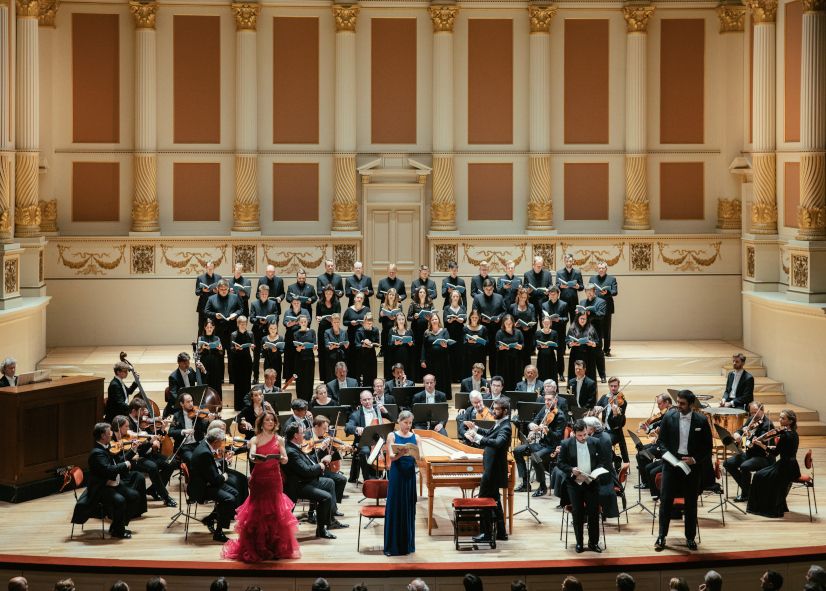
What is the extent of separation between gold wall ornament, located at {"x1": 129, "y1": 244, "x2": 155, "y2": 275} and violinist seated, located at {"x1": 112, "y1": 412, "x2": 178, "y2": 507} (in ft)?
20.8

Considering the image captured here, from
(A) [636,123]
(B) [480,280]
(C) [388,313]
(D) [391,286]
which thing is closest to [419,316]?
(C) [388,313]

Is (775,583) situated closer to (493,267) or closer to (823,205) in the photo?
(823,205)

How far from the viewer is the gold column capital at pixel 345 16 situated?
62.8 ft

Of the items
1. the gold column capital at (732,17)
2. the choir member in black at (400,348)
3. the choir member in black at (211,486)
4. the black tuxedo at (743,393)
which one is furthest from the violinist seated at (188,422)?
the gold column capital at (732,17)

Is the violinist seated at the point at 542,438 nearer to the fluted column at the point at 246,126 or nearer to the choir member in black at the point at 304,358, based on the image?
the choir member in black at the point at 304,358

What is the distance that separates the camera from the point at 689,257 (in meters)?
19.6

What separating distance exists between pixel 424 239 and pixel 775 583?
40.6 ft

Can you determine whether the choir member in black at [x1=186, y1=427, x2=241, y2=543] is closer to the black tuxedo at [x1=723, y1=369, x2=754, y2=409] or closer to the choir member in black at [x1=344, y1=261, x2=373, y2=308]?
the choir member in black at [x1=344, y1=261, x2=373, y2=308]

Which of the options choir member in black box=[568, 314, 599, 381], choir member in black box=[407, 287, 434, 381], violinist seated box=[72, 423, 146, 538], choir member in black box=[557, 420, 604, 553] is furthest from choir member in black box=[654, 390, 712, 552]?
choir member in black box=[407, 287, 434, 381]

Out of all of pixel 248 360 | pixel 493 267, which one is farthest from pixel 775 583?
pixel 493 267

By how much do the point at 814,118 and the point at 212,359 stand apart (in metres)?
8.71

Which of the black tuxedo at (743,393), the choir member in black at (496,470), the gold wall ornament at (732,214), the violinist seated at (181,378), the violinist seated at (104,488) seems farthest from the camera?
the gold wall ornament at (732,214)

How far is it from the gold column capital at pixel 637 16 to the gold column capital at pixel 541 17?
3.82 feet

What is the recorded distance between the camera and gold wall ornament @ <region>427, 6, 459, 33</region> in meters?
19.2
